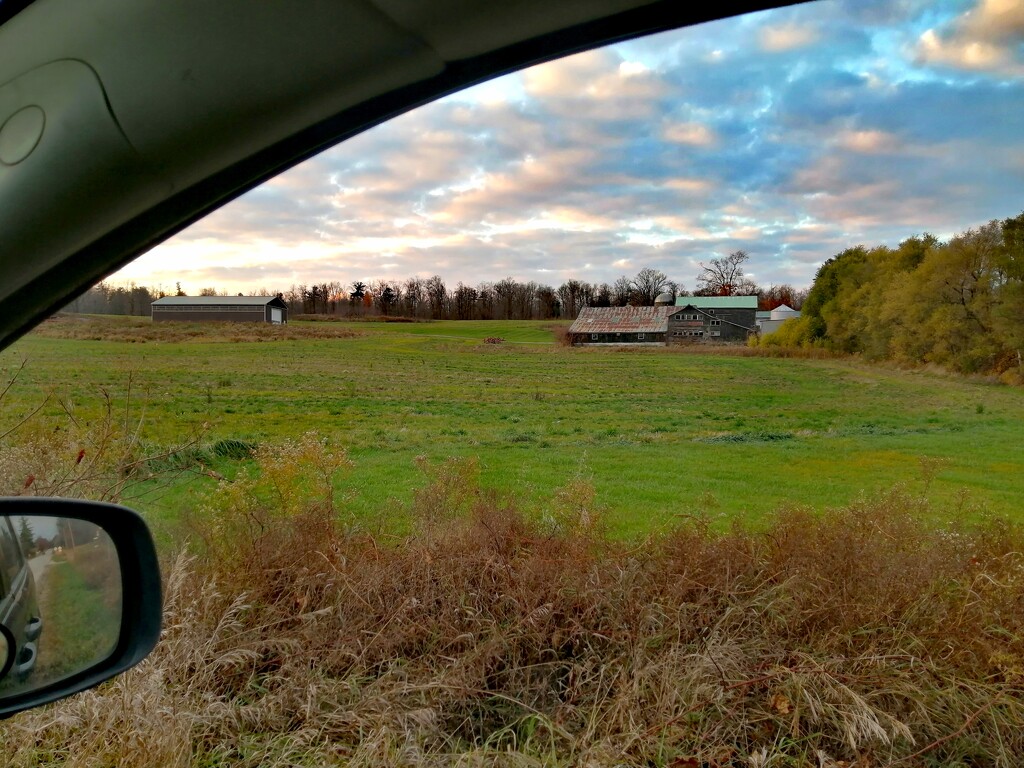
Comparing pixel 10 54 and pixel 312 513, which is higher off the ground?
pixel 10 54

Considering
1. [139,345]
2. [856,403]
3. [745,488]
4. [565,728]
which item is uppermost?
[139,345]

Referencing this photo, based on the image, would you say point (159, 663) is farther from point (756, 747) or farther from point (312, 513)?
point (756, 747)

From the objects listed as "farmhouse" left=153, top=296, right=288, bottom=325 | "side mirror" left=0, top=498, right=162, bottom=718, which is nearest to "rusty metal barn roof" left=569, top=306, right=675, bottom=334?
"farmhouse" left=153, top=296, right=288, bottom=325

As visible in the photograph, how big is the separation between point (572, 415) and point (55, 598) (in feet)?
8.51

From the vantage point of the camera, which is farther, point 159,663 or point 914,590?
point 914,590

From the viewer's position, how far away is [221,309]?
6.61 feet

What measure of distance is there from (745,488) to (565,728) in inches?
51.7

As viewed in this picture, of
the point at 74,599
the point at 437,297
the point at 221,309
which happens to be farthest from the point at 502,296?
the point at 74,599

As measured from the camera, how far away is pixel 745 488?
2.59 m

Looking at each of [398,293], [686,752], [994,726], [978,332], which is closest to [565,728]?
[686,752]

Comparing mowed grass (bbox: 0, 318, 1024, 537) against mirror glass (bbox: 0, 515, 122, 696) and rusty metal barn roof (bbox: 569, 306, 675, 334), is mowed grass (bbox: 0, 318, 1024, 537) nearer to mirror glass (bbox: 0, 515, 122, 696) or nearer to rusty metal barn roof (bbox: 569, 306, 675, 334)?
rusty metal barn roof (bbox: 569, 306, 675, 334)

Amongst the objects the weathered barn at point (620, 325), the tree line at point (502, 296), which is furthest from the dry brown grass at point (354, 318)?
the weathered barn at point (620, 325)

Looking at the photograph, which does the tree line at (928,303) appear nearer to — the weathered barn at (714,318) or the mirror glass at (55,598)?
the weathered barn at (714,318)

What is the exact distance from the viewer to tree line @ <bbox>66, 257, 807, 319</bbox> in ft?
6.88
